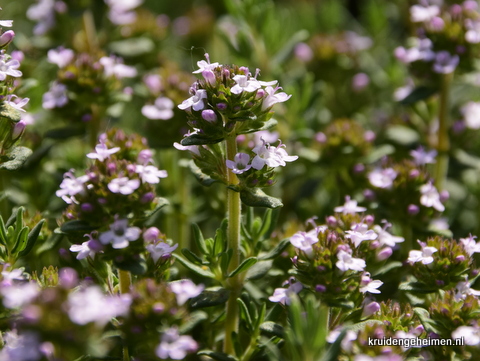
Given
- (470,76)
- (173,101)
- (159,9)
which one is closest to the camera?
(173,101)

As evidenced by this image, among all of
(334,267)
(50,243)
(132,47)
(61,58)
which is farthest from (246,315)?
(132,47)

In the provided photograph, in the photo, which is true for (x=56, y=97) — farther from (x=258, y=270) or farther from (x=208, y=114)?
(x=258, y=270)

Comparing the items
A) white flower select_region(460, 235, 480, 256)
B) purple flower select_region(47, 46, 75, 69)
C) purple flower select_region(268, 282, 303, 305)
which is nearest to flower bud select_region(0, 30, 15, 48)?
purple flower select_region(47, 46, 75, 69)

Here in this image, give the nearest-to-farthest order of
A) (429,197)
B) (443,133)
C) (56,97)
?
(429,197) < (56,97) < (443,133)

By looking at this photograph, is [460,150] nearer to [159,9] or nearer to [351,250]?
[351,250]

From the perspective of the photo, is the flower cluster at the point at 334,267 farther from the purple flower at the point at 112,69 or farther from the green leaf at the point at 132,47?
the green leaf at the point at 132,47

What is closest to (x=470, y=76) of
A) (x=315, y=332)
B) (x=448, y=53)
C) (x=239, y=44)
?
(x=448, y=53)
